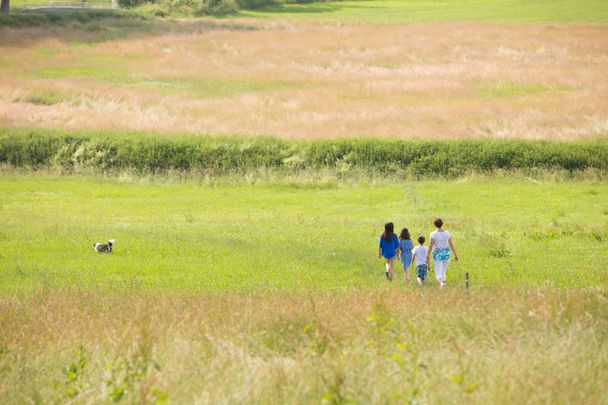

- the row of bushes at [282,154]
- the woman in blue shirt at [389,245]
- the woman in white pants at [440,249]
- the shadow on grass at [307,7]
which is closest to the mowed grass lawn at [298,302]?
the woman in white pants at [440,249]

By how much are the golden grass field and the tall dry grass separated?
89.2ft

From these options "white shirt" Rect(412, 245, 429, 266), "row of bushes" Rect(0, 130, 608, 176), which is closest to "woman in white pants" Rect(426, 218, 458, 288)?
"white shirt" Rect(412, 245, 429, 266)

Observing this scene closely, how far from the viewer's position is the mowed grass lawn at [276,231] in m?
22.0

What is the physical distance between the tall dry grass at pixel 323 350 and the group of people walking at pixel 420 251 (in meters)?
4.22

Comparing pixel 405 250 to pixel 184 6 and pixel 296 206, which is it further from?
pixel 184 6

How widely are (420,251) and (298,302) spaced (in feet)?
18.6

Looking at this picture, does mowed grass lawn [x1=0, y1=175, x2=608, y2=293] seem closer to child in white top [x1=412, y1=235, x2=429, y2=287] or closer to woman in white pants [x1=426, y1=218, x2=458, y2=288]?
woman in white pants [x1=426, y1=218, x2=458, y2=288]

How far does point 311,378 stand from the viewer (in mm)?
10617

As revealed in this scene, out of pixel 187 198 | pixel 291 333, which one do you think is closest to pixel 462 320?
pixel 291 333

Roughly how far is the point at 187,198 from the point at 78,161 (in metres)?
7.84

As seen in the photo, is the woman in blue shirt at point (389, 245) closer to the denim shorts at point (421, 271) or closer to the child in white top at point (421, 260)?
the child in white top at point (421, 260)

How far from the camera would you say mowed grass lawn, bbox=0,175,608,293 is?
22.0 metres

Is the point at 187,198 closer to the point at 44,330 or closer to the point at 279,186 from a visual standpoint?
the point at 279,186

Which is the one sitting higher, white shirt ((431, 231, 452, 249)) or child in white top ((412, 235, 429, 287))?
white shirt ((431, 231, 452, 249))
